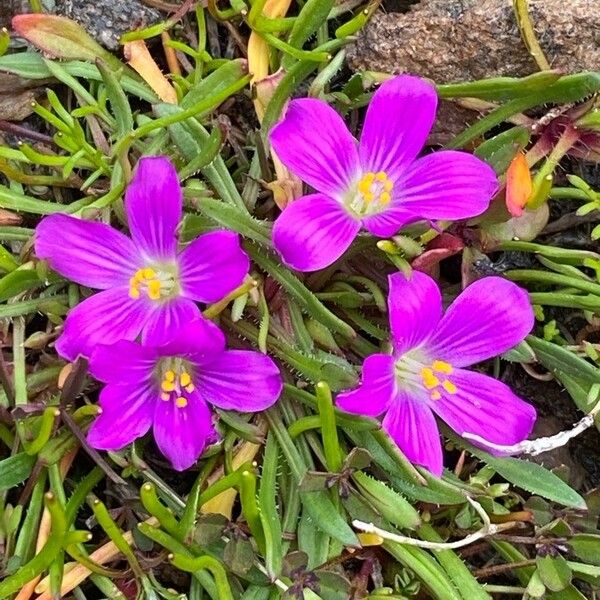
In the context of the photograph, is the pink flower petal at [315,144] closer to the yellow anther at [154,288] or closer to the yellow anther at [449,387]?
the yellow anther at [154,288]

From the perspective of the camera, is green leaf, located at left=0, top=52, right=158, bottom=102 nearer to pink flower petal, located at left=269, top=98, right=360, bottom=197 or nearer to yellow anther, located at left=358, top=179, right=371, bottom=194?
pink flower petal, located at left=269, top=98, right=360, bottom=197

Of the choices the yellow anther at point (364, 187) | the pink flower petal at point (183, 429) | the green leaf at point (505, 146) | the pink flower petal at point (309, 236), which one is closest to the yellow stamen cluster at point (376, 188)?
the yellow anther at point (364, 187)

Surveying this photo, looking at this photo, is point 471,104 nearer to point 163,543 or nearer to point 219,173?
point 219,173

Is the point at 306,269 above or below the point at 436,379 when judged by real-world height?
above

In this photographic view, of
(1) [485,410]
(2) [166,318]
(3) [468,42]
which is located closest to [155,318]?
(2) [166,318]

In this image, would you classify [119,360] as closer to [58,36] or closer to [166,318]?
[166,318]

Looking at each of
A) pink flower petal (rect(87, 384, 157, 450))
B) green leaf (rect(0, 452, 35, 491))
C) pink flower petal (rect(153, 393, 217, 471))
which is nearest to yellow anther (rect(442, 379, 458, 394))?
pink flower petal (rect(153, 393, 217, 471))
